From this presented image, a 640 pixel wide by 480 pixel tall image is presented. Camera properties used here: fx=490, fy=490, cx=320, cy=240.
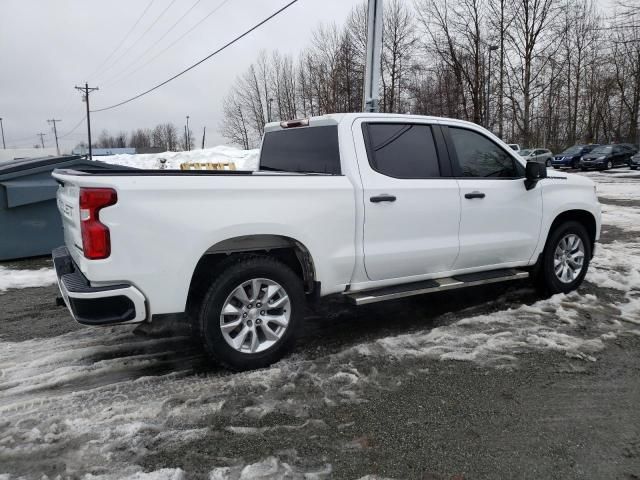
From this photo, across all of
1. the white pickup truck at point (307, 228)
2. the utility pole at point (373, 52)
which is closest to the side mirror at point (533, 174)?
the white pickup truck at point (307, 228)

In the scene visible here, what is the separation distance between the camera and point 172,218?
3.26 m

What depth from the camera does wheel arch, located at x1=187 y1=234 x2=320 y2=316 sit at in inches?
142

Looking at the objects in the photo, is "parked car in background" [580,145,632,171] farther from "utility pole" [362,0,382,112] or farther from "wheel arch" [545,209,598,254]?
"wheel arch" [545,209,598,254]

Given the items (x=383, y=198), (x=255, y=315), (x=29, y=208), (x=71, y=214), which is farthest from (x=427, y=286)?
(x=29, y=208)

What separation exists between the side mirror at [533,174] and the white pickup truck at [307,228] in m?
0.01

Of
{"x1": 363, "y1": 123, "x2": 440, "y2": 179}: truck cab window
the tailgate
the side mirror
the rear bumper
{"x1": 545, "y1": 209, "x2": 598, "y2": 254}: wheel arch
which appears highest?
{"x1": 363, "y1": 123, "x2": 440, "y2": 179}: truck cab window

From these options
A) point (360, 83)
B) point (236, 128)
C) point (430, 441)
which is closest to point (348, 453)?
point (430, 441)

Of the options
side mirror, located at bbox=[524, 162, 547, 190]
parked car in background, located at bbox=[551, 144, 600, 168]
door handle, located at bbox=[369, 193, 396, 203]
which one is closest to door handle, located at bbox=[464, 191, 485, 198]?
side mirror, located at bbox=[524, 162, 547, 190]

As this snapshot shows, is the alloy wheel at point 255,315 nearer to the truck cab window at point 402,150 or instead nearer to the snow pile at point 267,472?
the snow pile at point 267,472

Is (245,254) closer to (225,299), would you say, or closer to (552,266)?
(225,299)

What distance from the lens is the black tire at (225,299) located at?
349cm

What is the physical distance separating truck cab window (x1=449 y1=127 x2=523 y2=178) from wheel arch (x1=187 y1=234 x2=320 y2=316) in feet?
6.11

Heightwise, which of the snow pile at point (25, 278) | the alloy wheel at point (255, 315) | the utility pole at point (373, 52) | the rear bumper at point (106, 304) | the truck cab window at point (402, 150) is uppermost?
the utility pole at point (373, 52)

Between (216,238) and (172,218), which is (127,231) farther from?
(216,238)
